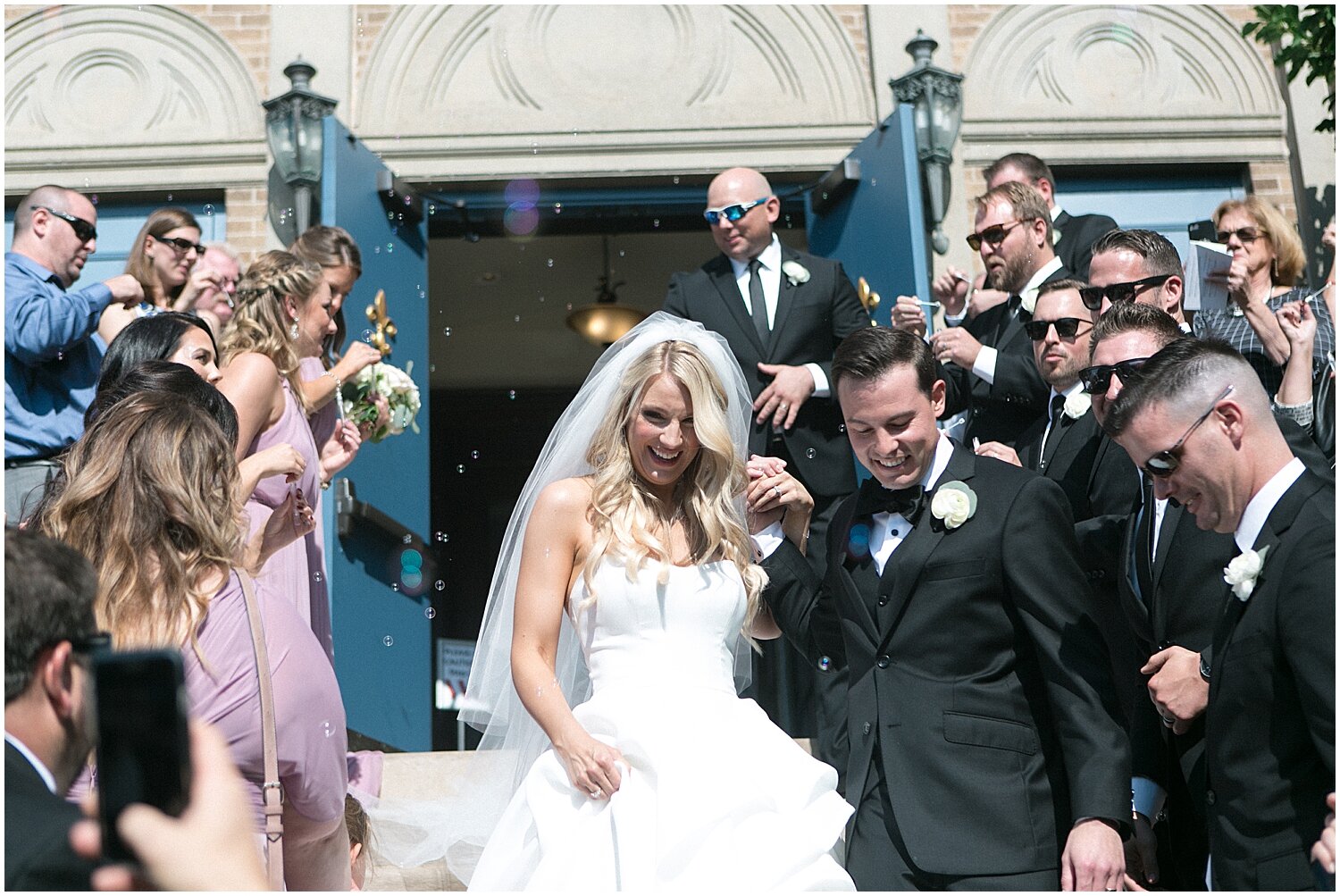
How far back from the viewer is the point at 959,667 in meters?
3.64

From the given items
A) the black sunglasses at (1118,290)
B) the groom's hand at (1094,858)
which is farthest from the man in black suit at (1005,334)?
the groom's hand at (1094,858)

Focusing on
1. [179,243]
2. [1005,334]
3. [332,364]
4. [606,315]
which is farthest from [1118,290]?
[606,315]

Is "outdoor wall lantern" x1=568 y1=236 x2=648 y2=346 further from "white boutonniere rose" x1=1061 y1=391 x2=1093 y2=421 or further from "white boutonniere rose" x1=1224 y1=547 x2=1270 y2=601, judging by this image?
"white boutonniere rose" x1=1224 y1=547 x2=1270 y2=601

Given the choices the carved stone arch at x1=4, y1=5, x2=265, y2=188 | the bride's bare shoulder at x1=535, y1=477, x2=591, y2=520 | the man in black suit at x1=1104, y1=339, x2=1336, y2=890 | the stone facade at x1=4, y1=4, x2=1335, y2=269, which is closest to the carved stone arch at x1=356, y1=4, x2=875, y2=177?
the stone facade at x1=4, y1=4, x2=1335, y2=269

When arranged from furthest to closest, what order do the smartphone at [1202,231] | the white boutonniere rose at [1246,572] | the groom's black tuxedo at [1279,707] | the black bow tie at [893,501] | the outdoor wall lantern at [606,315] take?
the outdoor wall lantern at [606,315] < the smartphone at [1202,231] < the black bow tie at [893,501] < the white boutonniere rose at [1246,572] < the groom's black tuxedo at [1279,707]

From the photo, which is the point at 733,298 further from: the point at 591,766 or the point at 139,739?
the point at 139,739

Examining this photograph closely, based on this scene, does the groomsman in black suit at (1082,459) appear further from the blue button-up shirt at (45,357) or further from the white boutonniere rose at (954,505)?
the blue button-up shirt at (45,357)

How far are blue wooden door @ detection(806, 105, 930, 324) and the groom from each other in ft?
11.9

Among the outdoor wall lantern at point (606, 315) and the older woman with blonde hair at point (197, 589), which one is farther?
the outdoor wall lantern at point (606, 315)

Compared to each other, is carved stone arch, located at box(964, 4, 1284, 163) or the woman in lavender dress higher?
carved stone arch, located at box(964, 4, 1284, 163)

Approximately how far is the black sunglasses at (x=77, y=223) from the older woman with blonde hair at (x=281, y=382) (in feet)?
2.81

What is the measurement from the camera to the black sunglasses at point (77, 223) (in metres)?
5.75

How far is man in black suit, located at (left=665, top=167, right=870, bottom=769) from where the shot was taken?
6.18 metres

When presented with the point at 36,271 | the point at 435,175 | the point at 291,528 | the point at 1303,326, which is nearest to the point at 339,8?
the point at 435,175
